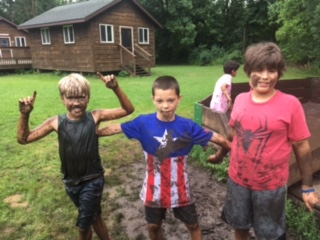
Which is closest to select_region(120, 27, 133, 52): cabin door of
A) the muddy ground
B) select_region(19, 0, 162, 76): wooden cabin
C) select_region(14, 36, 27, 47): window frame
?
select_region(19, 0, 162, 76): wooden cabin

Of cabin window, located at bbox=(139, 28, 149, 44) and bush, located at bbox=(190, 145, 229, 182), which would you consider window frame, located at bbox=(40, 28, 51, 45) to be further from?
bush, located at bbox=(190, 145, 229, 182)

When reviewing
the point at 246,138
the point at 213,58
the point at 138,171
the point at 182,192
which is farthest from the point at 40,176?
the point at 213,58

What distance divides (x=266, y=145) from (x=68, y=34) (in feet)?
62.6

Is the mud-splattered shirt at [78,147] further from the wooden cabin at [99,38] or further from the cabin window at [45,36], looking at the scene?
the cabin window at [45,36]

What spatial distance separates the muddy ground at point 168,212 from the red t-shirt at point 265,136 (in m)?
1.13

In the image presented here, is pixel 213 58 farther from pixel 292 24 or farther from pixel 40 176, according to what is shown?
pixel 40 176

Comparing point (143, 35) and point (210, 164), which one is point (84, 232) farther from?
point (143, 35)

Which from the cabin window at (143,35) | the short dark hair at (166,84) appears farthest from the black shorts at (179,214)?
the cabin window at (143,35)

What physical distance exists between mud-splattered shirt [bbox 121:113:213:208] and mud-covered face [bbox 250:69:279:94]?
54cm

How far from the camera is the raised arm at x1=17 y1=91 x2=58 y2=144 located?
7.29ft

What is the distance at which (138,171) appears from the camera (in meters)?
4.57

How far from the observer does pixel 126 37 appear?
20.1m

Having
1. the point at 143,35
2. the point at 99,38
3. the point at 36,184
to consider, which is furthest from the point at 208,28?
the point at 36,184

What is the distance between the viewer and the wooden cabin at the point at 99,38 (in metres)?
17.7
